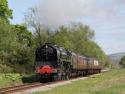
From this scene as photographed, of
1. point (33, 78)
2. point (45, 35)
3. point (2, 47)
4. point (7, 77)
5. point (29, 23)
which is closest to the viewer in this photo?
point (7, 77)

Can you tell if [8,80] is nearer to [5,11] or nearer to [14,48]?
[14,48]

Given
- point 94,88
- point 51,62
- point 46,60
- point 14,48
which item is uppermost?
point 14,48

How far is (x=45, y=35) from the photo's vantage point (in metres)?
94.6

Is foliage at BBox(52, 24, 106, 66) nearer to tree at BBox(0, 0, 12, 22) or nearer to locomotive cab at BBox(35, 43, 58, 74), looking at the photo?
tree at BBox(0, 0, 12, 22)

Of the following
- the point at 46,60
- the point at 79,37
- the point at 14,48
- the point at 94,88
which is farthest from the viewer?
the point at 79,37

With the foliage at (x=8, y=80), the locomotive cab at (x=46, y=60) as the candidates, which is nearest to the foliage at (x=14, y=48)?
the locomotive cab at (x=46, y=60)

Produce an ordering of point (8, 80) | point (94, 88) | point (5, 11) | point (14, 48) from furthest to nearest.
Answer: point (5, 11) < point (14, 48) < point (8, 80) < point (94, 88)

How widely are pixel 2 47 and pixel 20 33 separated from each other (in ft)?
114

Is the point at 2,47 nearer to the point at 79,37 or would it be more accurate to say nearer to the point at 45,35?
the point at 45,35

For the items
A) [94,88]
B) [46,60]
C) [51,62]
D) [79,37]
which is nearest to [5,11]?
[46,60]

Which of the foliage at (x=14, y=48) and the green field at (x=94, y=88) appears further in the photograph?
the foliage at (x=14, y=48)

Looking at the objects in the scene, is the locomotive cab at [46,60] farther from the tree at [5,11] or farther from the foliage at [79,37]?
the foliage at [79,37]

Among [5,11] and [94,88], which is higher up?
[5,11]

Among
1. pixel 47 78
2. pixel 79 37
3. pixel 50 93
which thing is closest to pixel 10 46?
pixel 47 78
